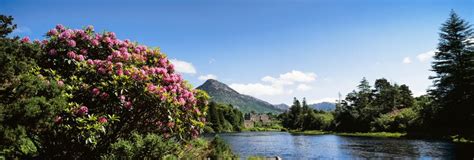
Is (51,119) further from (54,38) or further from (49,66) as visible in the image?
(54,38)

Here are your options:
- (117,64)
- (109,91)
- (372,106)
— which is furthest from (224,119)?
(109,91)

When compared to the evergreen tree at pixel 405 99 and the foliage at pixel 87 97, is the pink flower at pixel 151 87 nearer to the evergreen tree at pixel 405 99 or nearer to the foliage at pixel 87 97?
the foliage at pixel 87 97

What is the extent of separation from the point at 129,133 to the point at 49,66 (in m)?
3.15

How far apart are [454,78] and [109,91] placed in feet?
162

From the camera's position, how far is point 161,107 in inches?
362

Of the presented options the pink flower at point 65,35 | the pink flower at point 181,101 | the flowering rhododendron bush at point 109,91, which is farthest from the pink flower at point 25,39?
the pink flower at point 181,101

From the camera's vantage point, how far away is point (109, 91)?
8836 millimetres

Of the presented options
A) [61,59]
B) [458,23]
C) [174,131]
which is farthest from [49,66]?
[458,23]

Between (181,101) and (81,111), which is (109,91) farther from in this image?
(181,101)

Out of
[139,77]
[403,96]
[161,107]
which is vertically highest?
[403,96]

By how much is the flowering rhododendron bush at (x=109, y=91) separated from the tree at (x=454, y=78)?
42.7 m

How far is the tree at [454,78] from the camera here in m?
40.9

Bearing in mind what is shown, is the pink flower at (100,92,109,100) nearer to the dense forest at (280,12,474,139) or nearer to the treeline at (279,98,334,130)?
the dense forest at (280,12,474,139)

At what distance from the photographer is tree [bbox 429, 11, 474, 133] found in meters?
40.9
